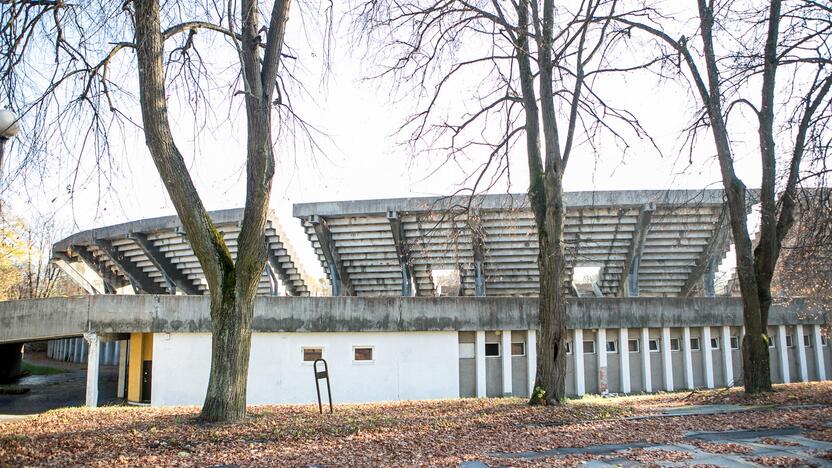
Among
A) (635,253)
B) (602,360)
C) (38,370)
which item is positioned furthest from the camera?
(38,370)

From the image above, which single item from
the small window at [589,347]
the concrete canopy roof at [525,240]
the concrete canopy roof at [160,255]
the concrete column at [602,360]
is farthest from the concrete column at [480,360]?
the concrete canopy roof at [160,255]

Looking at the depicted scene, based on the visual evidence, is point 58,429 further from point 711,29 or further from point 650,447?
point 711,29

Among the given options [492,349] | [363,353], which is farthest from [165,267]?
[492,349]

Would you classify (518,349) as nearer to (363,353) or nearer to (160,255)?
(363,353)

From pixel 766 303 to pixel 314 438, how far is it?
9429mm

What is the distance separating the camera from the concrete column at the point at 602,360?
18.8 metres

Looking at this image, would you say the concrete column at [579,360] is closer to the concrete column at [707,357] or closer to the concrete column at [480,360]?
the concrete column at [480,360]

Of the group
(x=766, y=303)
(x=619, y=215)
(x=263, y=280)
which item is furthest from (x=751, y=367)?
(x=263, y=280)

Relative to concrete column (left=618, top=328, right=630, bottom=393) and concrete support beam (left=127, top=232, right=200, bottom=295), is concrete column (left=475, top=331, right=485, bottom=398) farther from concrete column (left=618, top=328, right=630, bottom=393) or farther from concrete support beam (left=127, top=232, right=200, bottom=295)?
concrete support beam (left=127, top=232, right=200, bottom=295)

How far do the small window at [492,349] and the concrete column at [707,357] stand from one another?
273 inches

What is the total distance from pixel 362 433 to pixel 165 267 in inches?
879

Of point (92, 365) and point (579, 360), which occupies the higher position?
point (92, 365)

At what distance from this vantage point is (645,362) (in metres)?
19.2

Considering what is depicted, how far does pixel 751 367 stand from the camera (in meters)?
12.0
